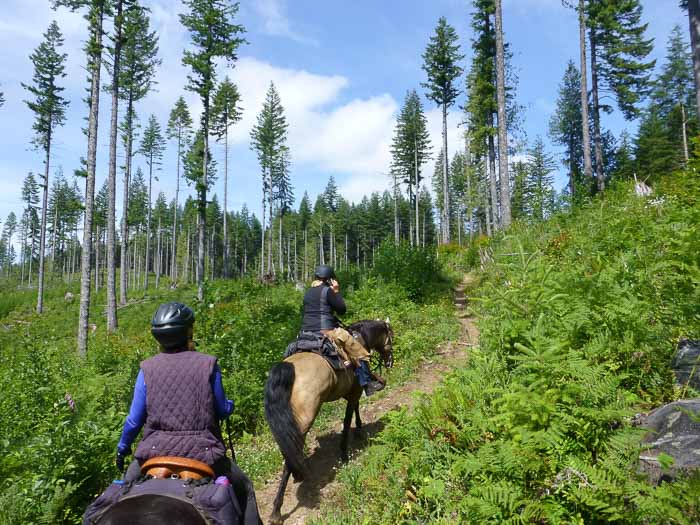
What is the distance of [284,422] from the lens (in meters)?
4.93

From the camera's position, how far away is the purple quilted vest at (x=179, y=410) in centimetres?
301

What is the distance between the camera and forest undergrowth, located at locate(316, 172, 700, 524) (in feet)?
9.61

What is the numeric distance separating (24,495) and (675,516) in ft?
18.9

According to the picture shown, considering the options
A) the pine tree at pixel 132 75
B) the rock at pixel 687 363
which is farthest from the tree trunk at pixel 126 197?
the rock at pixel 687 363

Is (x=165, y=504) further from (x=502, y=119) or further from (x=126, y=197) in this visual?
(x=126, y=197)

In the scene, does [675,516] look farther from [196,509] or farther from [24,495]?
[24,495]

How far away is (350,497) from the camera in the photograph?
16.5 feet

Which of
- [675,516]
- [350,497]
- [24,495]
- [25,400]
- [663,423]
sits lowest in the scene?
[350,497]

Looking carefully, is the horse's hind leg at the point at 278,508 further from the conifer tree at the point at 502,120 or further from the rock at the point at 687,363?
the conifer tree at the point at 502,120

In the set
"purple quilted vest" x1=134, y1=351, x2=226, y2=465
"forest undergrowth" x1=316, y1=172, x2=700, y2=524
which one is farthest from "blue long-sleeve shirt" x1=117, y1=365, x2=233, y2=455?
"forest undergrowth" x1=316, y1=172, x2=700, y2=524

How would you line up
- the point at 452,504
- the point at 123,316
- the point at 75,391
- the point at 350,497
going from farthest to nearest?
the point at 123,316, the point at 75,391, the point at 350,497, the point at 452,504

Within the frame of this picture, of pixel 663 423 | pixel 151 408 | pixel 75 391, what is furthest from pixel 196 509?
pixel 75 391

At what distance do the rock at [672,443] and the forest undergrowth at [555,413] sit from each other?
12cm

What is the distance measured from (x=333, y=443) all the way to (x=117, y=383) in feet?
14.5
